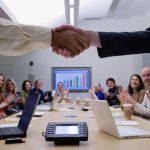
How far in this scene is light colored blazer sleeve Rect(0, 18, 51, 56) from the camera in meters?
1.23

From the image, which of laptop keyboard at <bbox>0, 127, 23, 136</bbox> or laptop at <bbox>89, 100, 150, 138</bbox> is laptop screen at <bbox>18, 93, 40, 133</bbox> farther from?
laptop at <bbox>89, 100, 150, 138</bbox>

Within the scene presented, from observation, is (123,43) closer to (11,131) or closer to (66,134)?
(66,134)

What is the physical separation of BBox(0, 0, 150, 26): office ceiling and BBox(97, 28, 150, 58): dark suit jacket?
3.54 meters

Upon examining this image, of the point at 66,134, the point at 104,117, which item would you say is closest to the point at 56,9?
the point at 104,117

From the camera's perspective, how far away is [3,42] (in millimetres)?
1238

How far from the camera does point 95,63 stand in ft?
24.2

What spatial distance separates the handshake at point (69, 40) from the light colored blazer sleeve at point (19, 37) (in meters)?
0.09

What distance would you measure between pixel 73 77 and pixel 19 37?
6130 millimetres

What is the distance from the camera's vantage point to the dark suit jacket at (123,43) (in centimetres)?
122

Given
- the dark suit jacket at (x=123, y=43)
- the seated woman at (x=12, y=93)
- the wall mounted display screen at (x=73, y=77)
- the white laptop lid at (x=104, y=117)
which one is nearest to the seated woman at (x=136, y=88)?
the seated woman at (x=12, y=93)

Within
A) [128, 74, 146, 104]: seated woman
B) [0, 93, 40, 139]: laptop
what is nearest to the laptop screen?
[0, 93, 40, 139]: laptop

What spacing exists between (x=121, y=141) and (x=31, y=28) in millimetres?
659

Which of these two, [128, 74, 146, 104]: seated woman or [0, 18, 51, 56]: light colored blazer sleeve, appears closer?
[0, 18, 51, 56]: light colored blazer sleeve

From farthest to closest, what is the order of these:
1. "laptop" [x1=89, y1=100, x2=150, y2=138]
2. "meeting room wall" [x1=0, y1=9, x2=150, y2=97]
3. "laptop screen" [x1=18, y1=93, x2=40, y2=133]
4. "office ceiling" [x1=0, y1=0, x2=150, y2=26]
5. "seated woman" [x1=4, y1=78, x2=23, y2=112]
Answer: "meeting room wall" [x1=0, y1=9, x2=150, y2=97], "office ceiling" [x1=0, y1=0, x2=150, y2=26], "seated woman" [x1=4, y1=78, x2=23, y2=112], "laptop screen" [x1=18, y1=93, x2=40, y2=133], "laptop" [x1=89, y1=100, x2=150, y2=138]
